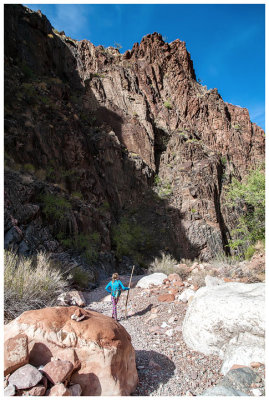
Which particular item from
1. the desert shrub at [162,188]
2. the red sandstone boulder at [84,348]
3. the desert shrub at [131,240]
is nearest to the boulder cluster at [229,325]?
the red sandstone boulder at [84,348]

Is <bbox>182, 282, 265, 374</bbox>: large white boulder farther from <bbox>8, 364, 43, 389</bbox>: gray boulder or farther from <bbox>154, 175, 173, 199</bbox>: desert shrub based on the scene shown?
<bbox>154, 175, 173, 199</bbox>: desert shrub

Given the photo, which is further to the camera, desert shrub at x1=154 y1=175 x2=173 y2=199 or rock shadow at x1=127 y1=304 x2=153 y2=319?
desert shrub at x1=154 y1=175 x2=173 y2=199

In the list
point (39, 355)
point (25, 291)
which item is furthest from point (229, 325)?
point (25, 291)

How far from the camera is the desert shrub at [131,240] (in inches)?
538

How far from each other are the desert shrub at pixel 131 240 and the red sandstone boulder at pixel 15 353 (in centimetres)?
1082

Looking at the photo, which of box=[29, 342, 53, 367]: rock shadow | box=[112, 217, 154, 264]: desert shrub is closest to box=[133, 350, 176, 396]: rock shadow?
→ box=[29, 342, 53, 367]: rock shadow

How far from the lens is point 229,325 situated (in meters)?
3.19

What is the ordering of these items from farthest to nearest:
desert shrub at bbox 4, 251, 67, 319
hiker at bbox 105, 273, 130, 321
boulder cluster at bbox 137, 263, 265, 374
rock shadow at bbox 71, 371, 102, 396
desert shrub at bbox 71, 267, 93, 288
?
desert shrub at bbox 71, 267, 93, 288
hiker at bbox 105, 273, 130, 321
desert shrub at bbox 4, 251, 67, 319
boulder cluster at bbox 137, 263, 265, 374
rock shadow at bbox 71, 371, 102, 396

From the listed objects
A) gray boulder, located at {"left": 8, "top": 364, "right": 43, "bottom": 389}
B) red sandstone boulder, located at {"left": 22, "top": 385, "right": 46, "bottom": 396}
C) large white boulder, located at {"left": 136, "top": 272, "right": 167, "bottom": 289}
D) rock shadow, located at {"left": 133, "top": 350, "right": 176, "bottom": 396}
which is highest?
gray boulder, located at {"left": 8, "top": 364, "right": 43, "bottom": 389}

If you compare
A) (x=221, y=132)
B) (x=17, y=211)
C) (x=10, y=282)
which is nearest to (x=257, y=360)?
(x=10, y=282)

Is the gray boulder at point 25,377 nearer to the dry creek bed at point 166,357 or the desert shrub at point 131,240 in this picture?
the dry creek bed at point 166,357

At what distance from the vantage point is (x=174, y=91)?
2542cm

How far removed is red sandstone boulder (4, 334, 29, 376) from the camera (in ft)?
6.55

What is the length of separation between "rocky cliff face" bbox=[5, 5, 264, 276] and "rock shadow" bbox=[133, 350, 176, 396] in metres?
5.86
